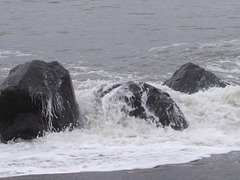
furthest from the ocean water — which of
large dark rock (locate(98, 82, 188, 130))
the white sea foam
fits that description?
large dark rock (locate(98, 82, 188, 130))

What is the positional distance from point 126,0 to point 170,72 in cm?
1400

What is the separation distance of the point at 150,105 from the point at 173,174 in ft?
8.66

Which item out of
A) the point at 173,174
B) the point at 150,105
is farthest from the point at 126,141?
the point at 173,174

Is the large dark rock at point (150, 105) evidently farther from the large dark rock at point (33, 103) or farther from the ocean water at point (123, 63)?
the large dark rock at point (33, 103)

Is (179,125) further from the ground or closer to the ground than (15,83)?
closer to the ground

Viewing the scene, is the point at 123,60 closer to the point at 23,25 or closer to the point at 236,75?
the point at 236,75

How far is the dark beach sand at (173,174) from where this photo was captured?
6.45 metres

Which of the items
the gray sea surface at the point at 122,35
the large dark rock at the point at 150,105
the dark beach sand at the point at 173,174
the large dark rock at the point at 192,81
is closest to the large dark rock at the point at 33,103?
the large dark rock at the point at 150,105

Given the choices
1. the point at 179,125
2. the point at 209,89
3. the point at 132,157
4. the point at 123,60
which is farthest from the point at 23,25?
the point at 132,157

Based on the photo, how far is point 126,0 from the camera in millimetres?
27469

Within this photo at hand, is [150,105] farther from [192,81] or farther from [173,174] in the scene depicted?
[173,174]

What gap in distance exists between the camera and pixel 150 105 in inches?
358

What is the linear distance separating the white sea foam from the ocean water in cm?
1

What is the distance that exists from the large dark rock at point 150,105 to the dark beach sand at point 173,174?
210 centimetres
